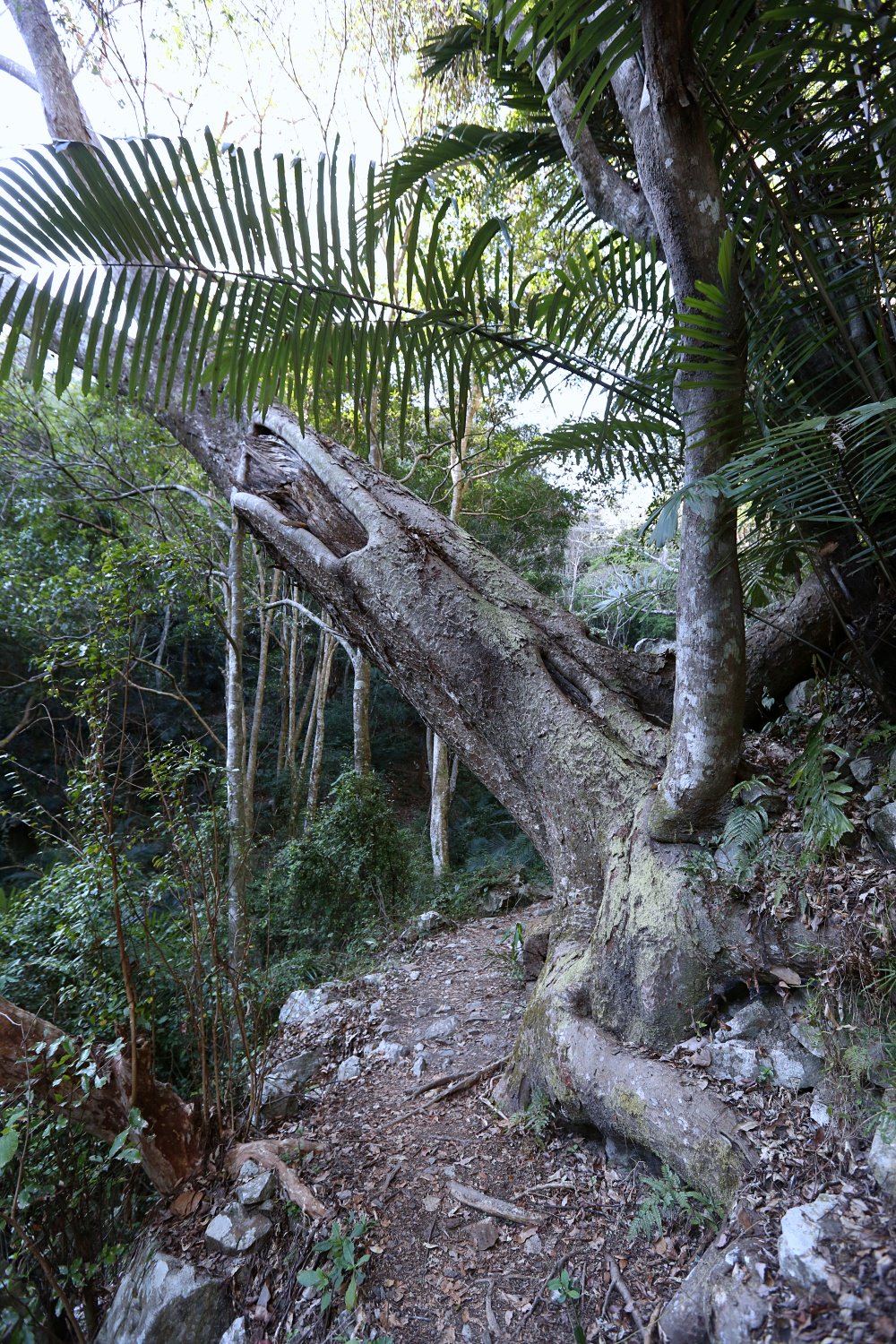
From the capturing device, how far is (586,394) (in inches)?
83.9

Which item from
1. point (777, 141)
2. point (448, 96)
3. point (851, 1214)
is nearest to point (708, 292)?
point (777, 141)

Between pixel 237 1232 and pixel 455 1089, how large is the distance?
85 cm

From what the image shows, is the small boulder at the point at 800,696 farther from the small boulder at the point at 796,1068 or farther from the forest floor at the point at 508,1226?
the forest floor at the point at 508,1226

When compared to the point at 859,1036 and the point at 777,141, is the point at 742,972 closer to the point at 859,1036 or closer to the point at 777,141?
the point at 859,1036

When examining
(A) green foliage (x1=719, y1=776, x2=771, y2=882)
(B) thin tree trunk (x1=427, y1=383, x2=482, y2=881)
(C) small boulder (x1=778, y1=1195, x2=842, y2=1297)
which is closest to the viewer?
(C) small boulder (x1=778, y1=1195, x2=842, y2=1297)

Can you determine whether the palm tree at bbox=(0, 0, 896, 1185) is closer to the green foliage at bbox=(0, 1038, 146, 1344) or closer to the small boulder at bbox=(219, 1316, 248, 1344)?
the small boulder at bbox=(219, 1316, 248, 1344)

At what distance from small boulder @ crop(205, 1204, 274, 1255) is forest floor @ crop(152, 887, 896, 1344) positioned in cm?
4

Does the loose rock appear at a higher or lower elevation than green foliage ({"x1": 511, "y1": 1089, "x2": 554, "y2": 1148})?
higher

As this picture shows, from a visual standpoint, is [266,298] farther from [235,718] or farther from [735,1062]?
[235,718]

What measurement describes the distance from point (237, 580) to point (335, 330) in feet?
16.2

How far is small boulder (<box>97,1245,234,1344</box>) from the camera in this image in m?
1.96

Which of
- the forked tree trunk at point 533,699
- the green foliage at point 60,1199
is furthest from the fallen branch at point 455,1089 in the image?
the green foliage at point 60,1199

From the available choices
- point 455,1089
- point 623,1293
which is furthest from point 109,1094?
point 623,1293

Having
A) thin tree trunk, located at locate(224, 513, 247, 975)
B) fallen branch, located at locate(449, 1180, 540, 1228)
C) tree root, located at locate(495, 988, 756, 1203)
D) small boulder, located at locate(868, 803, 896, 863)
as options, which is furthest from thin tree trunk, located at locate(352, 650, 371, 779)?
small boulder, located at locate(868, 803, 896, 863)
